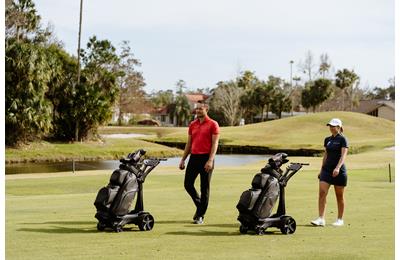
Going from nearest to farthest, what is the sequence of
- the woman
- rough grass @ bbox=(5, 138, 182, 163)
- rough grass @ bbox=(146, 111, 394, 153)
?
the woman → rough grass @ bbox=(5, 138, 182, 163) → rough grass @ bbox=(146, 111, 394, 153)

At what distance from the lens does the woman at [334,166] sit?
34.2ft

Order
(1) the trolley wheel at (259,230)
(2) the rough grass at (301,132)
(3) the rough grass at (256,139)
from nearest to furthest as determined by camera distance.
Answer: (1) the trolley wheel at (259,230)
(3) the rough grass at (256,139)
(2) the rough grass at (301,132)

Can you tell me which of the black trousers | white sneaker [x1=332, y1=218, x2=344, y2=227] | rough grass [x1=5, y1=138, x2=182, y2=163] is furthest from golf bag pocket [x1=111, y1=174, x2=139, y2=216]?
rough grass [x1=5, y1=138, x2=182, y2=163]

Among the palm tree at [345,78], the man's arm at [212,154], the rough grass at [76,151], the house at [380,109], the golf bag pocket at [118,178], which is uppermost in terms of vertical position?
the palm tree at [345,78]

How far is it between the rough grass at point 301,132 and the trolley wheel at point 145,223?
55.3 m

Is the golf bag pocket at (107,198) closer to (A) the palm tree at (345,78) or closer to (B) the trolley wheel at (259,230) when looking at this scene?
(B) the trolley wheel at (259,230)

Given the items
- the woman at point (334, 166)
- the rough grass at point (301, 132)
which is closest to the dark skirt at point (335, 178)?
the woman at point (334, 166)

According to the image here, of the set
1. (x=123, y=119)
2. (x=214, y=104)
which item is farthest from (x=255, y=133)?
(x=123, y=119)

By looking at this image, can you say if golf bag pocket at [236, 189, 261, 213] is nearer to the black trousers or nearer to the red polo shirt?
the black trousers

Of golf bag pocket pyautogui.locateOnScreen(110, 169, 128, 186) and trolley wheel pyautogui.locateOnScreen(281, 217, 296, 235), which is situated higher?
golf bag pocket pyautogui.locateOnScreen(110, 169, 128, 186)

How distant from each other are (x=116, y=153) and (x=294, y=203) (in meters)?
38.4

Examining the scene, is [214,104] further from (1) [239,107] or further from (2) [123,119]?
(2) [123,119]

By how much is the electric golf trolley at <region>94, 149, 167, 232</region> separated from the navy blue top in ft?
9.60

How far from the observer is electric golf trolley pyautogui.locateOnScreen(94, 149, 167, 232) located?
Result: 32.2ft
